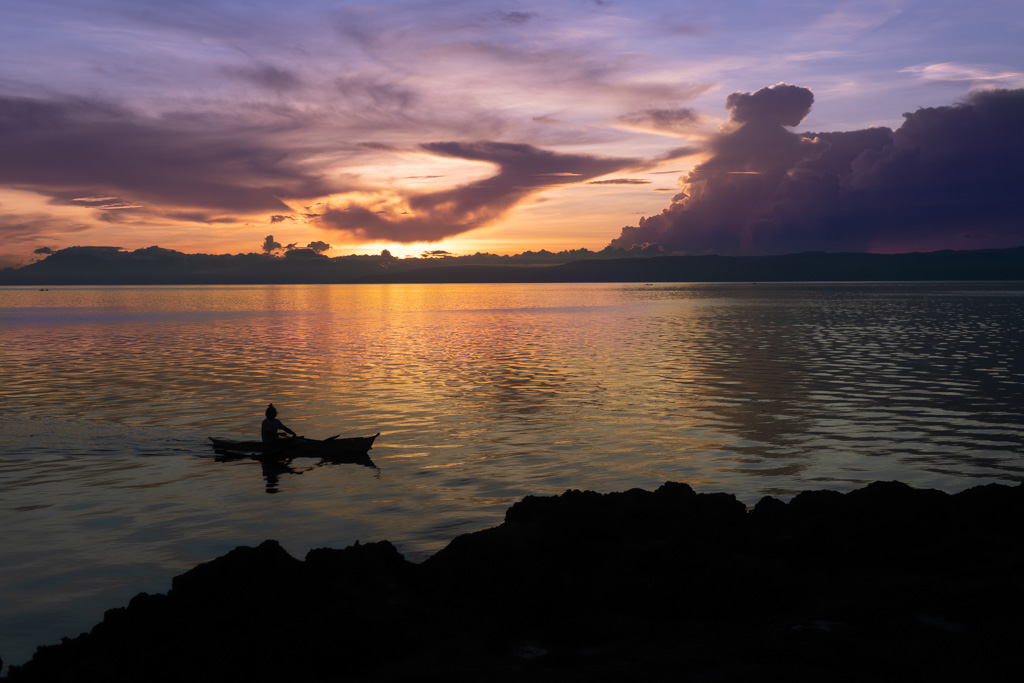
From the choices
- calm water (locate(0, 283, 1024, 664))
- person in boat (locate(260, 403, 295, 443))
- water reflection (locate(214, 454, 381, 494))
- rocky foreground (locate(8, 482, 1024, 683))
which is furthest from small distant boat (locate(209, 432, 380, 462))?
rocky foreground (locate(8, 482, 1024, 683))

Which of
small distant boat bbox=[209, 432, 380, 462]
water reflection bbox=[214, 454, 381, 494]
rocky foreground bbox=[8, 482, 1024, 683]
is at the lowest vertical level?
water reflection bbox=[214, 454, 381, 494]

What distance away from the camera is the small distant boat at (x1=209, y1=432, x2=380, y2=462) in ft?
82.3

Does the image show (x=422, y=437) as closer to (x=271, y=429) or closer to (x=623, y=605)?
(x=271, y=429)

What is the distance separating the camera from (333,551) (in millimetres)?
12734

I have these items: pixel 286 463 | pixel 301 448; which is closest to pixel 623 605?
pixel 301 448

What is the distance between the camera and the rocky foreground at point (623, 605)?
10000mm

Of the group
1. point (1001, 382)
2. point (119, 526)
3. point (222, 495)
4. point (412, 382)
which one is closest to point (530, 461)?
point (222, 495)

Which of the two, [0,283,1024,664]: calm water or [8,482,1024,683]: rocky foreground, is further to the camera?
[0,283,1024,664]: calm water

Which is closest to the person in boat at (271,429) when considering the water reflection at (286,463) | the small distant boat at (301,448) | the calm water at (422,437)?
the small distant boat at (301,448)

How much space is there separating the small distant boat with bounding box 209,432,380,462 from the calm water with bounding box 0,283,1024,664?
1.78 ft

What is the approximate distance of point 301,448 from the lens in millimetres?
25656

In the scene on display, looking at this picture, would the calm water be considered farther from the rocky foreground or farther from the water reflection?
the rocky foreground

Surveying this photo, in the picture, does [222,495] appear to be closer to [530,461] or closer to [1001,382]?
[530,461]

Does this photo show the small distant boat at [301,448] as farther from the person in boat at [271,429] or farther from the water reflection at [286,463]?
the person in boat at [271,429]
